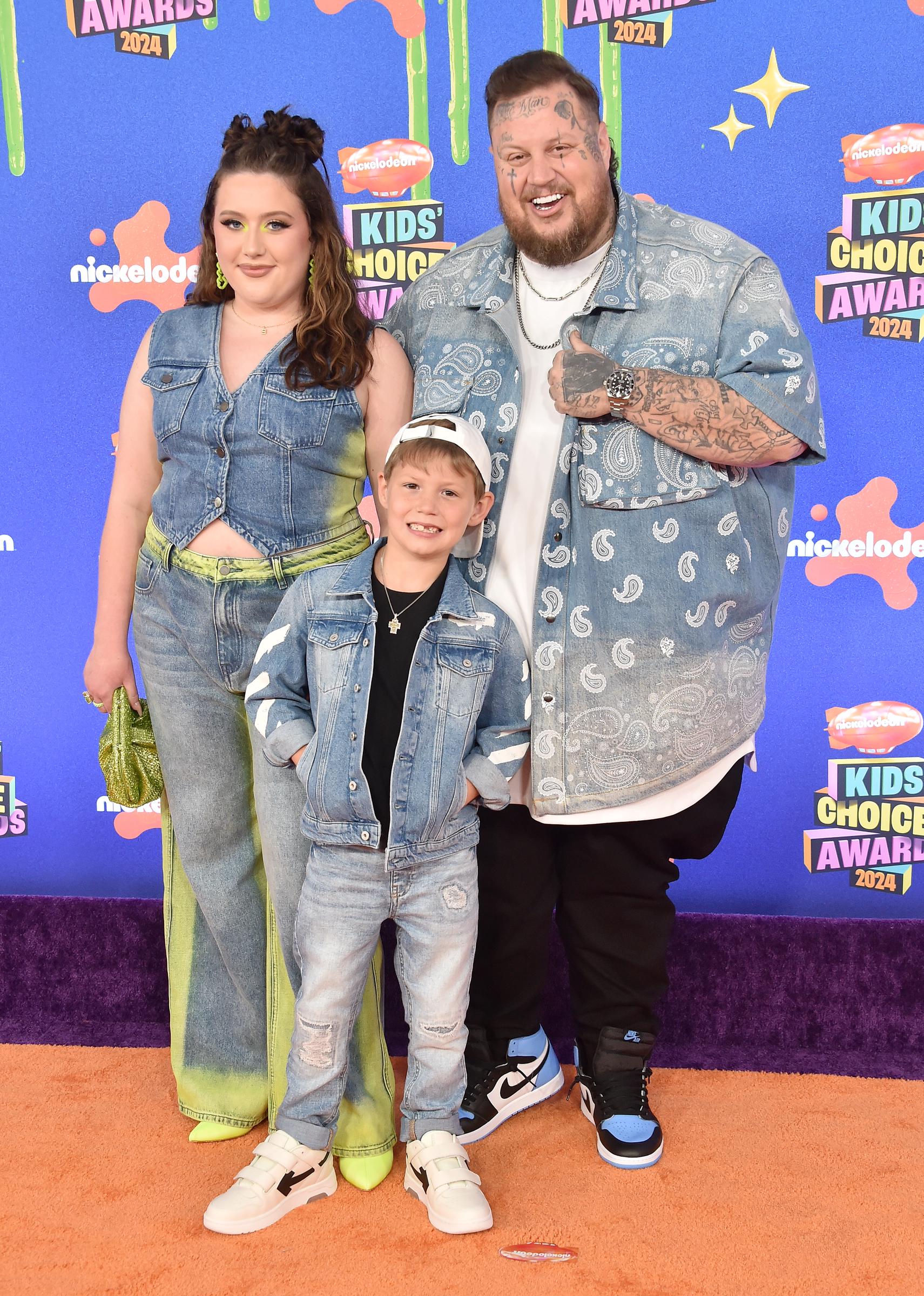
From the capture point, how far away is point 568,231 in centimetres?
204

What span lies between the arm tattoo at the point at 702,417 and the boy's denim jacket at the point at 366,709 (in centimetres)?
41

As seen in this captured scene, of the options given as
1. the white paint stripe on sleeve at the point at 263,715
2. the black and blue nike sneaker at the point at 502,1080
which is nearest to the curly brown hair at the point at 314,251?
the white paint stripe on sleeve at the point at 263,715

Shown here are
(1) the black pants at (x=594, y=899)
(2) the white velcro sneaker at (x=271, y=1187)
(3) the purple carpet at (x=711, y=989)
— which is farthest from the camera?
(3) the purple carpet at (x=711, y=989)

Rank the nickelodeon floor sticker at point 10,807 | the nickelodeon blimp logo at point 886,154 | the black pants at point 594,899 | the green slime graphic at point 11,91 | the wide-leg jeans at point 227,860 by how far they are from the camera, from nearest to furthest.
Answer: the wide-leg jeans at point 227,860 < the black pants at point 594,899 < the nickelodeon blimp logo at point 886,154 < the green slime graphic at point 11,91 < the nickelodeon floor sticker at point 10,807

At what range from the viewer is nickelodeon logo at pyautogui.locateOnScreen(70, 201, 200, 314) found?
10.4ft

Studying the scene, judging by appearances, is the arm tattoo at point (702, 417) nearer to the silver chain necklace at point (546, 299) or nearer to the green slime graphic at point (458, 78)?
the silver chain necklace at point (546, 299)

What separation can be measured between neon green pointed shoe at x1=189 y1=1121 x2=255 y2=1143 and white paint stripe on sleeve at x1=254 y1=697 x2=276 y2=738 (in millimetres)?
828

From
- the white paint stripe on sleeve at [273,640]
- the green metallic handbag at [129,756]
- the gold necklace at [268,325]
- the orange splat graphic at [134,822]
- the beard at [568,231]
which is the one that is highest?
the beard at [568,231]

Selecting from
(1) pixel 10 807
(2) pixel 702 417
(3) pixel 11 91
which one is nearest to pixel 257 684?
(2) pixel 702 417

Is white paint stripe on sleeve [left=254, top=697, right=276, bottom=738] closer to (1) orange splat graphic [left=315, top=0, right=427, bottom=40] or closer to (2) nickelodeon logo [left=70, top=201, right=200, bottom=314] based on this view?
(2) nickelodeon logo [left=70, top=201, right=200, bottom=314]

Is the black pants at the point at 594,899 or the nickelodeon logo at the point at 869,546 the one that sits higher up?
the nickelodeon logo at the point at 869,546

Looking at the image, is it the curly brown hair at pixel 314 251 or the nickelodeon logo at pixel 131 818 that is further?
the nickelodeon logo at pixel 131 818

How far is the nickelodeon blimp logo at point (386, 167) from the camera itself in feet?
10.0

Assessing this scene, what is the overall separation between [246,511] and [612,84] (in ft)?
5.58
